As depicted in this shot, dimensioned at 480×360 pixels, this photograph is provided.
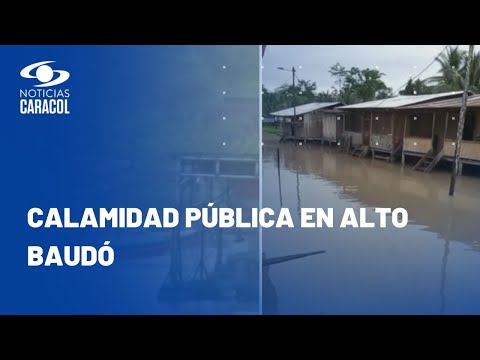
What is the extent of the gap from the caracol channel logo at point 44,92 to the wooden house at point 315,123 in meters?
1.37

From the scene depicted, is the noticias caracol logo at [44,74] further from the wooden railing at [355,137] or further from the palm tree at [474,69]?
the palm tree at [474,69]

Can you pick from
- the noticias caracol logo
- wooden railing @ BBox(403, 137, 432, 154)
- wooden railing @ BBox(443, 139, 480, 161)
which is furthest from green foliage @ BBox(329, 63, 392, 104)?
the noticias caracol logo

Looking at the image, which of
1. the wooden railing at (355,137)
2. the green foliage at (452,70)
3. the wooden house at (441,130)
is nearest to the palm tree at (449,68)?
the green foliage at (452,70)

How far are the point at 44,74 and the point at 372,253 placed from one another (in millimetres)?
2235

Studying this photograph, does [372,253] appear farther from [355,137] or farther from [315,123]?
[315,123]

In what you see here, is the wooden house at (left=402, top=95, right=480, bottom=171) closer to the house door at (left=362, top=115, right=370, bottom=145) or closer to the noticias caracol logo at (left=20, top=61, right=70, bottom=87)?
the house door at (left=362, top=115, right=370, bottom=145)

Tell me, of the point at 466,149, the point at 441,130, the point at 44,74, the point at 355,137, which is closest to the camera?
the point at 44,74

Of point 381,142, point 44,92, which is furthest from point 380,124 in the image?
point 44,92

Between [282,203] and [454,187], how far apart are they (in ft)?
3.66

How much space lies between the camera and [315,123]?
2.78 metres

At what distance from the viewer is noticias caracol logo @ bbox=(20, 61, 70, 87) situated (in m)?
2.40
